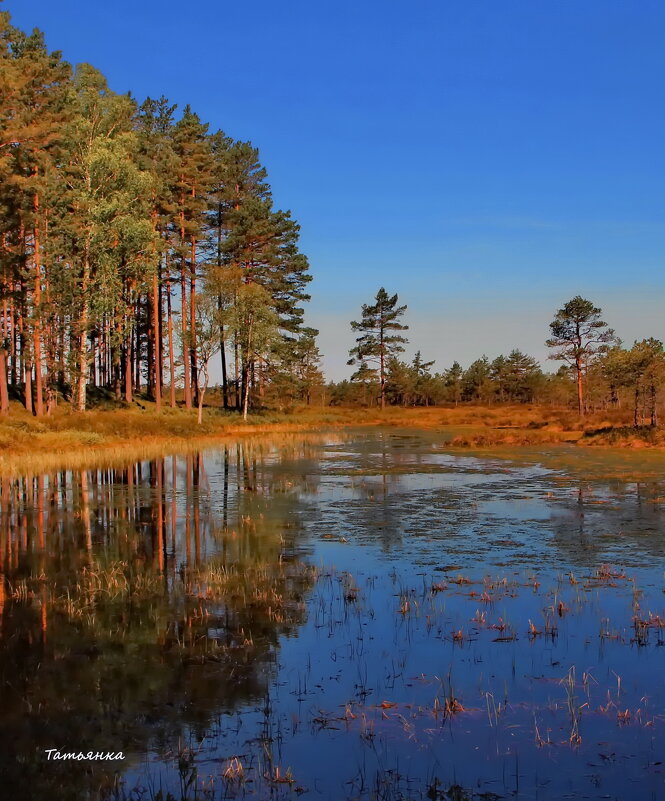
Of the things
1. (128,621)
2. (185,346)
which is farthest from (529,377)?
(128,621)

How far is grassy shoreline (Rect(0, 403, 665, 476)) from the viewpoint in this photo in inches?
1252

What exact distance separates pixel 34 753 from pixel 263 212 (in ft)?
219

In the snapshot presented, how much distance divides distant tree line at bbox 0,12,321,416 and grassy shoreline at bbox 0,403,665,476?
11.1 feet

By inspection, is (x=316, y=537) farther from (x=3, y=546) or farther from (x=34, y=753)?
(x=34, y=753)

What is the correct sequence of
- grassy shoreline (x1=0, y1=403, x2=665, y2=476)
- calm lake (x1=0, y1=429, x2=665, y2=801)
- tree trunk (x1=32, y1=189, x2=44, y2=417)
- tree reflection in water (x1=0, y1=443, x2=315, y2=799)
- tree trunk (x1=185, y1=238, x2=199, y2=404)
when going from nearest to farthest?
calm lake (x1=0, y1=429, x2=665, y2=801) → tree reflection in water (x1=0, y1=443, x2=315, y2=799) → grassy shoreline (x1=0, y1=403, x2=665, y2=476) → tree trunk (x1=32, y1=189, x2=44, y2=417) → tree trunk (x1=185, y1=238, x2=199, y2=404)

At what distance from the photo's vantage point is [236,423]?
194 ft

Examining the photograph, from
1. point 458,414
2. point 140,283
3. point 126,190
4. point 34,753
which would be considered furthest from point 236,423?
point 34,753

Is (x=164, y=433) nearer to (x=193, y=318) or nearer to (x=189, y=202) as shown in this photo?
(x=193, y=318)

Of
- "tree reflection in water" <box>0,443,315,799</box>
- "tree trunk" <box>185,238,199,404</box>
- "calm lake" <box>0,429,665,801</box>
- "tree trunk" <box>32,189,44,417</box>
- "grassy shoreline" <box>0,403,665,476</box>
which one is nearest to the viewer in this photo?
"calm lake" <box>0,429,665,801</box>

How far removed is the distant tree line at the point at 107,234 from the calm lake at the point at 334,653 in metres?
26.5

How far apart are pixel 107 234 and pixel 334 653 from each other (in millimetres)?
40309

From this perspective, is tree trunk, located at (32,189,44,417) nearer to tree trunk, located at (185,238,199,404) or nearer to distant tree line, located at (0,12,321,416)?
distant tree line, located at (0,12,321,416)

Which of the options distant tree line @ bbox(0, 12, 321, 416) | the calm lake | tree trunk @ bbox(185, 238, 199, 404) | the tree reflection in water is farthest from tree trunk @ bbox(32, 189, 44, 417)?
the calm lake

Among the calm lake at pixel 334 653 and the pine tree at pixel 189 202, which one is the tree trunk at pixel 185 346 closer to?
the pine tree at pixel 189 202
